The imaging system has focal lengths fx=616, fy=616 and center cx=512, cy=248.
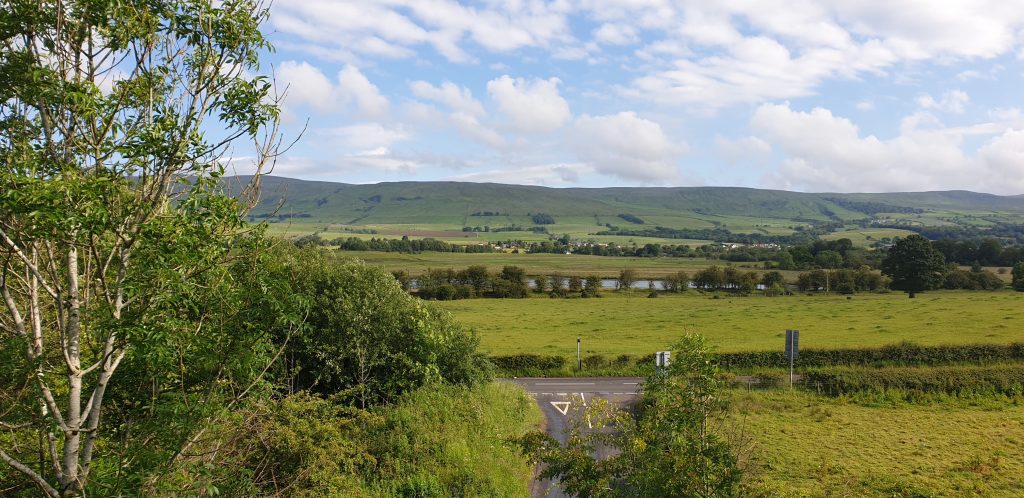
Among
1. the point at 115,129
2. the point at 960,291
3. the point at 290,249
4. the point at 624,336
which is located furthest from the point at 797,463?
the point at 960,291

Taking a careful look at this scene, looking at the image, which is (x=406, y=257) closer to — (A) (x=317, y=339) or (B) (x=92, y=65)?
(A) (x=317, y=339)

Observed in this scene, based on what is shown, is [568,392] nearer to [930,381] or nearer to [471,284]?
[930,381]

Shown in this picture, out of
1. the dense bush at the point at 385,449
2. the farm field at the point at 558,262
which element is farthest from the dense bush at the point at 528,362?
the farm field at the point at 558,262

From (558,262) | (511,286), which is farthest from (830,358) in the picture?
Answer: (558,262)

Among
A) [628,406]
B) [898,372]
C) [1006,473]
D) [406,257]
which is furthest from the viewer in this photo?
[406,257]

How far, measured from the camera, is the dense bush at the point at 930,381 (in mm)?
38281

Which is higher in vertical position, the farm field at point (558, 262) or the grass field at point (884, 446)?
the grass field at point (884, 446)

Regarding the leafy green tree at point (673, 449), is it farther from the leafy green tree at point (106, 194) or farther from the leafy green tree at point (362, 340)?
the leafy green tree at point (362, 340)

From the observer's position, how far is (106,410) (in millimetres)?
11867

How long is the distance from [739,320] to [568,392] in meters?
35.7

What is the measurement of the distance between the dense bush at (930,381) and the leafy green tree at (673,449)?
3135 centimetres

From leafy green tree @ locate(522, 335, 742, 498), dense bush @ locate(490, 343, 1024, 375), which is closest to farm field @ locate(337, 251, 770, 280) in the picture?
dense bush @ locate(490, 343, 1024, 375)

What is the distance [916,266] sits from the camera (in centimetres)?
9412

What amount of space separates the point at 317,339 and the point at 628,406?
57.4 ft
